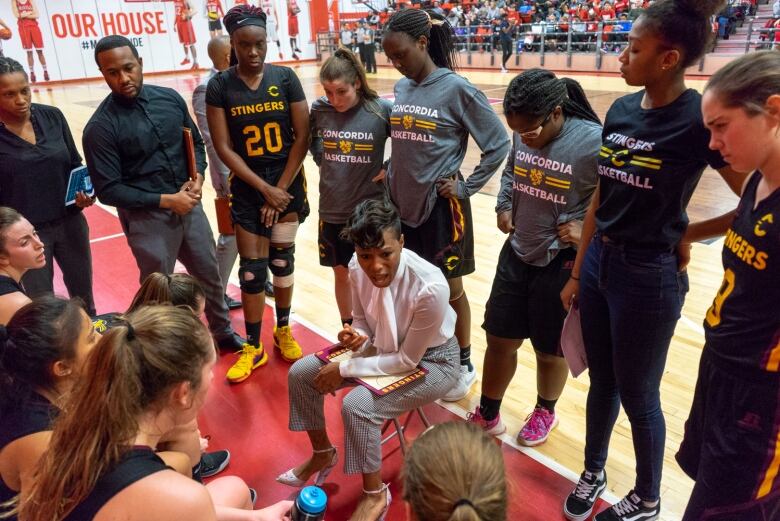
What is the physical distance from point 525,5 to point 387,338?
17655mm

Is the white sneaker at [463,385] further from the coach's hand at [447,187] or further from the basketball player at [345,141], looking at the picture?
the coach's hand at [447,187]

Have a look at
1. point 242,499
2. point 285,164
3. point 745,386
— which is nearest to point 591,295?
point 745,386

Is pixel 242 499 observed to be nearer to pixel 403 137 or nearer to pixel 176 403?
pixel 176 403

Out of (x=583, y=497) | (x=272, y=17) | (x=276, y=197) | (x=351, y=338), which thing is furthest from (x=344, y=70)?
(x=272, y=17)

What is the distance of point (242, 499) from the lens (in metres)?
1.85

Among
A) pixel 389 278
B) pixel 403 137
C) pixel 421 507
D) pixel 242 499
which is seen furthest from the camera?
pixel 403 137

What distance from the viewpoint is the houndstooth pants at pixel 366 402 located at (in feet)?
6.80

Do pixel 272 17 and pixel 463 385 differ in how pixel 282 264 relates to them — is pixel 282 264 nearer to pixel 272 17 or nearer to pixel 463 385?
pixel 463 385

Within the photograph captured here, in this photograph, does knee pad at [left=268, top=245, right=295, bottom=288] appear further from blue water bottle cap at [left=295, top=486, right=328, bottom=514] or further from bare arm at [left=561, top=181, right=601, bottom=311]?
blue water bottle cap at [left=295, top=486, right=328, bottom=514]

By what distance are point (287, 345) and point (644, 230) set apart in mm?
2161

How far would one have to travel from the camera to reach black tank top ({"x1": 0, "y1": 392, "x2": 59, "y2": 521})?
5.07ft

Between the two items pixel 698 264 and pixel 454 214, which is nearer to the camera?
pixel 454 214

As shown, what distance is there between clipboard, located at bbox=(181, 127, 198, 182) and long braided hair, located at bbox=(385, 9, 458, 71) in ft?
3.78

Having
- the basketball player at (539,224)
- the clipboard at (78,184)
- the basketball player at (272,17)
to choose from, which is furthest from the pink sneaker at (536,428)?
the basketball player at (272,17)
